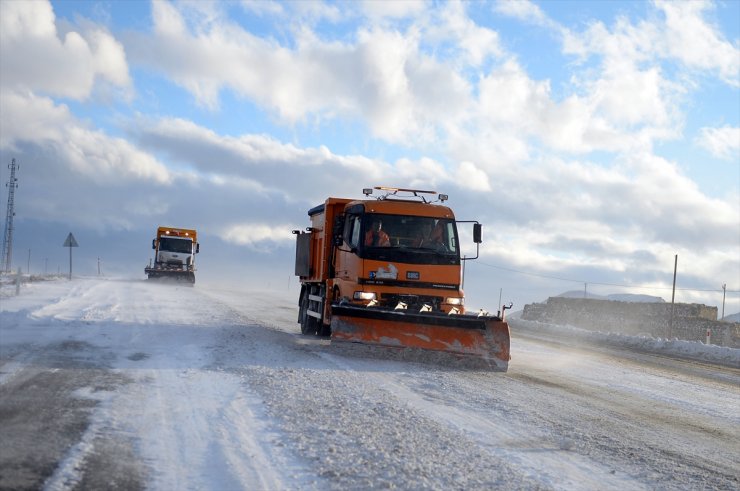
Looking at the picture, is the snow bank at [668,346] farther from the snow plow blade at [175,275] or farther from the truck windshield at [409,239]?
the snow plow blade at [175,275]

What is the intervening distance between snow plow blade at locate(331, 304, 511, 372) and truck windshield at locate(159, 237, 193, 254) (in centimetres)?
3328

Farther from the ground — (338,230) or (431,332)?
(338,230)

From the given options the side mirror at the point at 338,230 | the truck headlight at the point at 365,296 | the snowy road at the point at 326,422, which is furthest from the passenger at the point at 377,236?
the snowy road at the point at 326,422

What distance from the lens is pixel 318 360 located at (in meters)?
10.8

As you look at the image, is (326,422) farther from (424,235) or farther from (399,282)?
(424,235)

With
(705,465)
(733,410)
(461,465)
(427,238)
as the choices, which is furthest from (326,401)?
(427,238)

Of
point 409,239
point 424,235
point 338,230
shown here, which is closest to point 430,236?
point 424,235

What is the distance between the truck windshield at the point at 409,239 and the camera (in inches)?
495

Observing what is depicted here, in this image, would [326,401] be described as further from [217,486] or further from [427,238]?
[427,238]

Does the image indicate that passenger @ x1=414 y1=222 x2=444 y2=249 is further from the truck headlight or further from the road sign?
the road sign

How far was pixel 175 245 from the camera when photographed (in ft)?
141

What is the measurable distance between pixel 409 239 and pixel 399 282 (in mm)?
932

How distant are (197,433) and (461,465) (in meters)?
2.05

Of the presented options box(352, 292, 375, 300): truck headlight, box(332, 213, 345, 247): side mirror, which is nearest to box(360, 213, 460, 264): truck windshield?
box(352, 292, 375, 300): truck headlight
